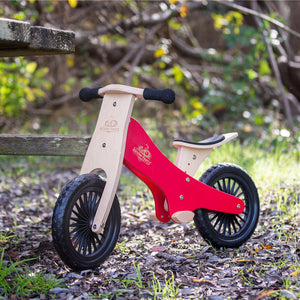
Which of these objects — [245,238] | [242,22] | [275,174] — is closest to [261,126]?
[242,22]

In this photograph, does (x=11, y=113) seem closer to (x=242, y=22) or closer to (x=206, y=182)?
(x=242, y=22)

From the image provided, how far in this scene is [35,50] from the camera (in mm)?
2262

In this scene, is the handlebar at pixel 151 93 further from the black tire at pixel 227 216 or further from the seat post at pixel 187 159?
the black tire at pixel 227 216

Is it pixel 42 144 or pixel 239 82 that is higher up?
pixel 42 144

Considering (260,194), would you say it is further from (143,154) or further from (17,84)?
(17,84)

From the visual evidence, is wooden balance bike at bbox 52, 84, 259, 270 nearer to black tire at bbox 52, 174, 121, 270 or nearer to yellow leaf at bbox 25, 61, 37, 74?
black tire at bbox 52, 174, 121, 270

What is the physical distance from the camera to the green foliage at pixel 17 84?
5.74m

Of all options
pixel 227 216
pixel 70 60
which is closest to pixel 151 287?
pixel 227 216

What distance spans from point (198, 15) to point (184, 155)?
6.61m

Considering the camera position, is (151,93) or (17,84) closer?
(151,93)

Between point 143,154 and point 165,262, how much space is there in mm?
652

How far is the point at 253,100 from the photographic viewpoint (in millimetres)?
6340

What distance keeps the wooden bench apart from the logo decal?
1.38ft

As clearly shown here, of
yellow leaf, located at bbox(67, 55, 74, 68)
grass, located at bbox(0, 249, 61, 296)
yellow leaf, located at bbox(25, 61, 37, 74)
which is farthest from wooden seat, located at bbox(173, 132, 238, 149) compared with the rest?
yellow leaf, located at bbox(67, 55, 74, 68)
